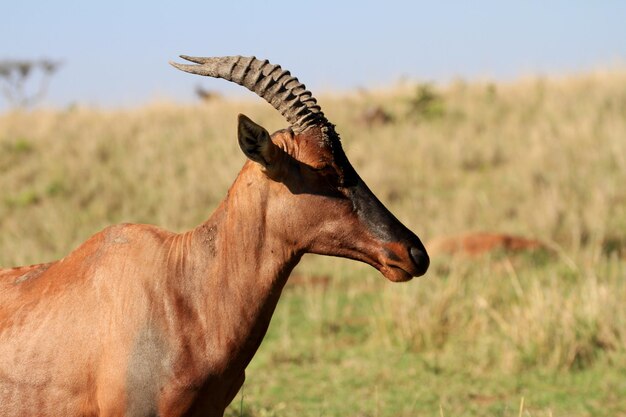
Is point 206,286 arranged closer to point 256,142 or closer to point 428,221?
point 256,142

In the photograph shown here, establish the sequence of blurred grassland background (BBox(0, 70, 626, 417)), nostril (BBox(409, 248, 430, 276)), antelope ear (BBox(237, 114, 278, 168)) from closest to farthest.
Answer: antelope ear (BBox(237, 114, 278, 168)) → nostril (BBox(409, 248, 430, 276)) → blurred grassland background (BBox(0, 70, 626, 417))

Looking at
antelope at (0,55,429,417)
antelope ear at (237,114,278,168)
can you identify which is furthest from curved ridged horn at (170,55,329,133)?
antelope ear at (237,114,278,168)

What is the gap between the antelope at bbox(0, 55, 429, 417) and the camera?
13.5 feet

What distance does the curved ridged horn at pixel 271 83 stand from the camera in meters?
4.27

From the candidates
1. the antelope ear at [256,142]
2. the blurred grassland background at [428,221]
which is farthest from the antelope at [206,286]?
the blurred grassland background at [428,221]

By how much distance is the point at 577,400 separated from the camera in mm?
8164

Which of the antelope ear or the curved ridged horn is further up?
the curved ridged horn

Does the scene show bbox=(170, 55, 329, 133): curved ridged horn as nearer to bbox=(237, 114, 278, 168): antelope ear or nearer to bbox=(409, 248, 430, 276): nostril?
bbox=(237, 114, 278, 168): antelope ear

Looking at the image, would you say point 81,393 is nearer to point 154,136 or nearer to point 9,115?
point 154,136

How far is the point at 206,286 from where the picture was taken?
4.39 metres

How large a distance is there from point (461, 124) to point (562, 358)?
14016mm

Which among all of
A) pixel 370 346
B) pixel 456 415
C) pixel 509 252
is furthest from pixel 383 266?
pixel 509 252

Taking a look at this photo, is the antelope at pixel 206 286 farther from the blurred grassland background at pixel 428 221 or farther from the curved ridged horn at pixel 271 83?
the blurred grassland background at pixel 428 221

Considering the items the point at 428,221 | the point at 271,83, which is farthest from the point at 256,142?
the point at 428,221
